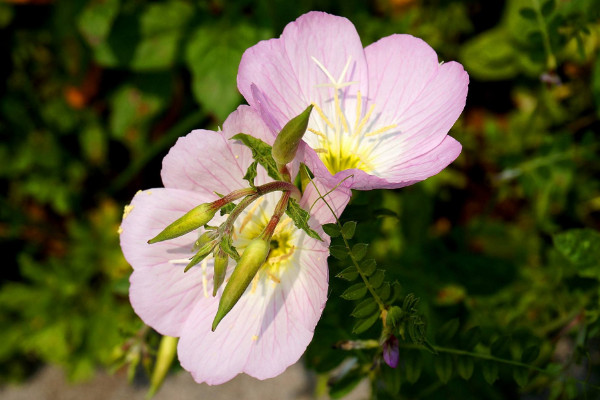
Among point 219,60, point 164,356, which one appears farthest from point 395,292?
point 219,60

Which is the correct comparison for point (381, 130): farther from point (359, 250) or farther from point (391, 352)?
point (391, 352)

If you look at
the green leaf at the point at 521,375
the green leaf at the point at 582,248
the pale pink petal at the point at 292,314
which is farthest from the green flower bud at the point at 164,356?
the green leaf at the point at 582,248

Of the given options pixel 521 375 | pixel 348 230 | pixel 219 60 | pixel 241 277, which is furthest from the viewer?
pixel 219 60

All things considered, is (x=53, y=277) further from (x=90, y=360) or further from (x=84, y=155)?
(x=84, y=155)

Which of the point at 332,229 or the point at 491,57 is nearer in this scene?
the point at 332,229

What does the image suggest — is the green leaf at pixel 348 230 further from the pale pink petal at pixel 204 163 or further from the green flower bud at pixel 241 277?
the pale pink petal at pixel 204 163
